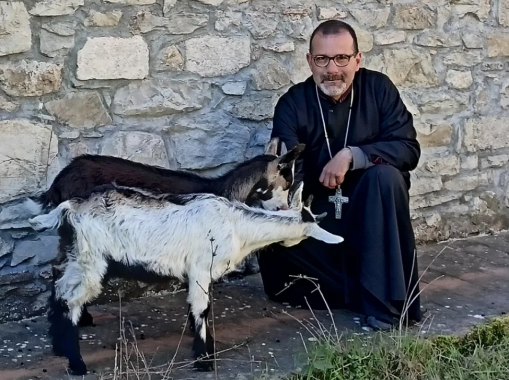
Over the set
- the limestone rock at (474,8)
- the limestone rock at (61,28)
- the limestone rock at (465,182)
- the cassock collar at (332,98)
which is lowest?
the limestone rock at (465,182)

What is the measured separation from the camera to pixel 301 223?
371cm

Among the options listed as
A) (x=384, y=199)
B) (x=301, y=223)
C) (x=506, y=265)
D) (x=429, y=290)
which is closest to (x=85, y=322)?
(x=301, y=223)

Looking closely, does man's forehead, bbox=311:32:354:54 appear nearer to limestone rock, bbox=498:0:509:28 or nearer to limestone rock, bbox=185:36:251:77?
limestone rock, bbox=185:36:251:77

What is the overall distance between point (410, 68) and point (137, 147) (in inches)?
77.6

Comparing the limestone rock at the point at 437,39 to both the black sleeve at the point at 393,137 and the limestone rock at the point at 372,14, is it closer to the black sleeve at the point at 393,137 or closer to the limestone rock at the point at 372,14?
the limestone rock at the point at 372,14

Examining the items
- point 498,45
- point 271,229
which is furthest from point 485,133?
point 271,229

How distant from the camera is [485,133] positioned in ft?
19.1

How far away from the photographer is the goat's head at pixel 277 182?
367cm

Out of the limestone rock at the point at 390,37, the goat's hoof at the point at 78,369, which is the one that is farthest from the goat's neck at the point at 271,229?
the limestone rock at the point at 390,37

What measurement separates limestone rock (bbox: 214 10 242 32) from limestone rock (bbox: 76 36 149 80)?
0.46 m

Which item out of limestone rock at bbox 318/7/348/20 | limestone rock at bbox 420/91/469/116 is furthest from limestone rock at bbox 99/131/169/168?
limestone rock at bbox 420/91/469/116

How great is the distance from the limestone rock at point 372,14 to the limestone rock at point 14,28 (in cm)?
205

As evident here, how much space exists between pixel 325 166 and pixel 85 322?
1.42 m

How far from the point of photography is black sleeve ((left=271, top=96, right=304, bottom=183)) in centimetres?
427
